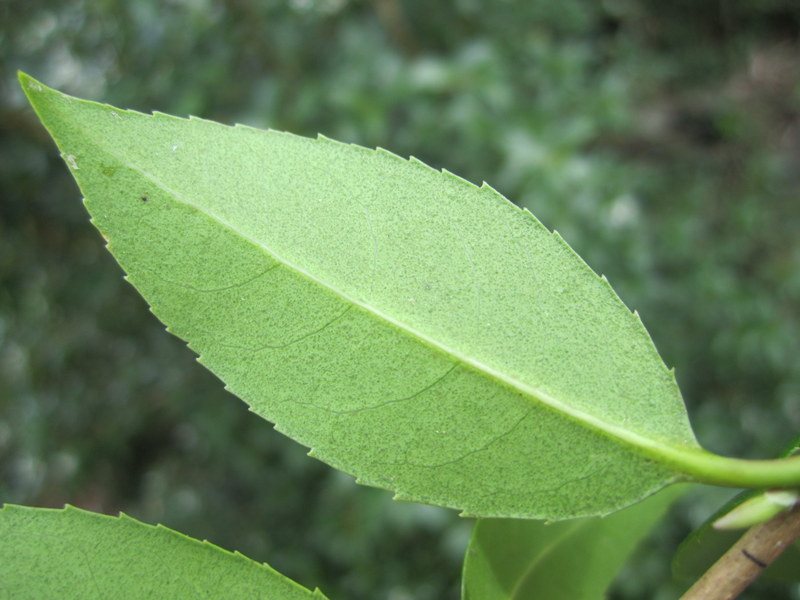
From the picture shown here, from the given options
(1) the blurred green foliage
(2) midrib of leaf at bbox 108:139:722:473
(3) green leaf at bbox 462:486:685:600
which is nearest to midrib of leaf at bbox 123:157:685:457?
(2) midrib of leaf at bbox 108:139:722:473

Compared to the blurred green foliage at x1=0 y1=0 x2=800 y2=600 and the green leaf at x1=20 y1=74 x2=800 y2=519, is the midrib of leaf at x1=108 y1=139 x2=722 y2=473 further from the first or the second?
the blurred green foliage at x1=0 y1=0 x2=800 y2=600

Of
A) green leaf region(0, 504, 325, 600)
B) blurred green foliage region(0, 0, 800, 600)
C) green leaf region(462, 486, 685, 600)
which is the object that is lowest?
blurred green foliage region(0, 0, 800, 600)

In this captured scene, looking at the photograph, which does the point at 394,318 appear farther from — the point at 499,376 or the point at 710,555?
the point at 710,555

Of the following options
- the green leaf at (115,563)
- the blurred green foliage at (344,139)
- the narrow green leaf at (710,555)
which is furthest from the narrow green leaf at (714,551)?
the blurred green foliage at (344,139)

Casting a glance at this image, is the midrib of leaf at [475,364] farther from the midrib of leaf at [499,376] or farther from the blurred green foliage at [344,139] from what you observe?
the blurred green foliage at [344,139]

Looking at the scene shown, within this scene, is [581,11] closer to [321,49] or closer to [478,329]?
[321,49]
